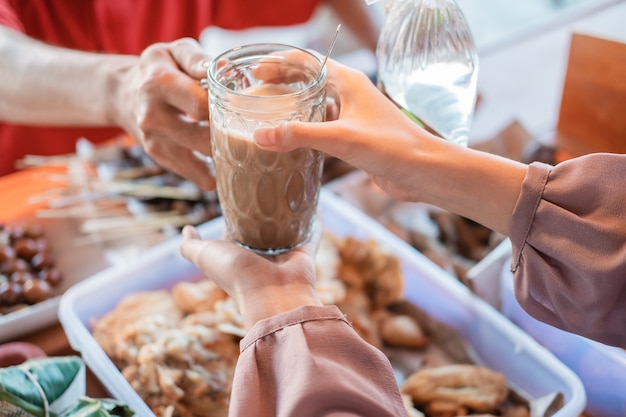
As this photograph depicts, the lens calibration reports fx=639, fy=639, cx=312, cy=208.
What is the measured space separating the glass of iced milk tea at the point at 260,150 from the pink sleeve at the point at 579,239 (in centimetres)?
29

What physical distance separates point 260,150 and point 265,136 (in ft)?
0.24

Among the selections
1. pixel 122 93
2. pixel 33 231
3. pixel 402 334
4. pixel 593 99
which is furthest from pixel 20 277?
pixel 593 99

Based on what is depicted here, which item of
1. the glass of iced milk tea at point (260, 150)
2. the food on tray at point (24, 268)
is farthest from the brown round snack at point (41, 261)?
the glass of iced milk tea at point (260, 150)

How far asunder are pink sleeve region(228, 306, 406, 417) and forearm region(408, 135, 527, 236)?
0.67 feet

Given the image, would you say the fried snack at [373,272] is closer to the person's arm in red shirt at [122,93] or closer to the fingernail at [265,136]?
the person's arm in red shirt at [122,93]

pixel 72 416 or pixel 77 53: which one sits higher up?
pixel 77 53

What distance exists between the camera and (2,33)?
5.00ft

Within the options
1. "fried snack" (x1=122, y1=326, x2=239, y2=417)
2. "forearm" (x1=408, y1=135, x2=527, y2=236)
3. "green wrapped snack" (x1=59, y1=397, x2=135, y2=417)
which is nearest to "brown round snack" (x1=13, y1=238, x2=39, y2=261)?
"fried snack" (x1=122, y1=326, x2=239, y2=417)

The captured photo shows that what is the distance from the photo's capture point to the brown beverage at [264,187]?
0.84 m

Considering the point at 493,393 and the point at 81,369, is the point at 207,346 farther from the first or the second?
the point at 493,393

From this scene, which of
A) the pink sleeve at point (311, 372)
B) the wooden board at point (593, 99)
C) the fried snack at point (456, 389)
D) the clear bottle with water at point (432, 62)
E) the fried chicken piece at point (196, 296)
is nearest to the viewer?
the pink sleeve at point (311, 372)

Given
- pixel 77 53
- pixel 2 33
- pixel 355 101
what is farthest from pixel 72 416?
pixel 2 33

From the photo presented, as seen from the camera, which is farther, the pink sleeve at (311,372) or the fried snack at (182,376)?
the fried snack at (182,376)

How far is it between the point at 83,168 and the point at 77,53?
0.30 metres
